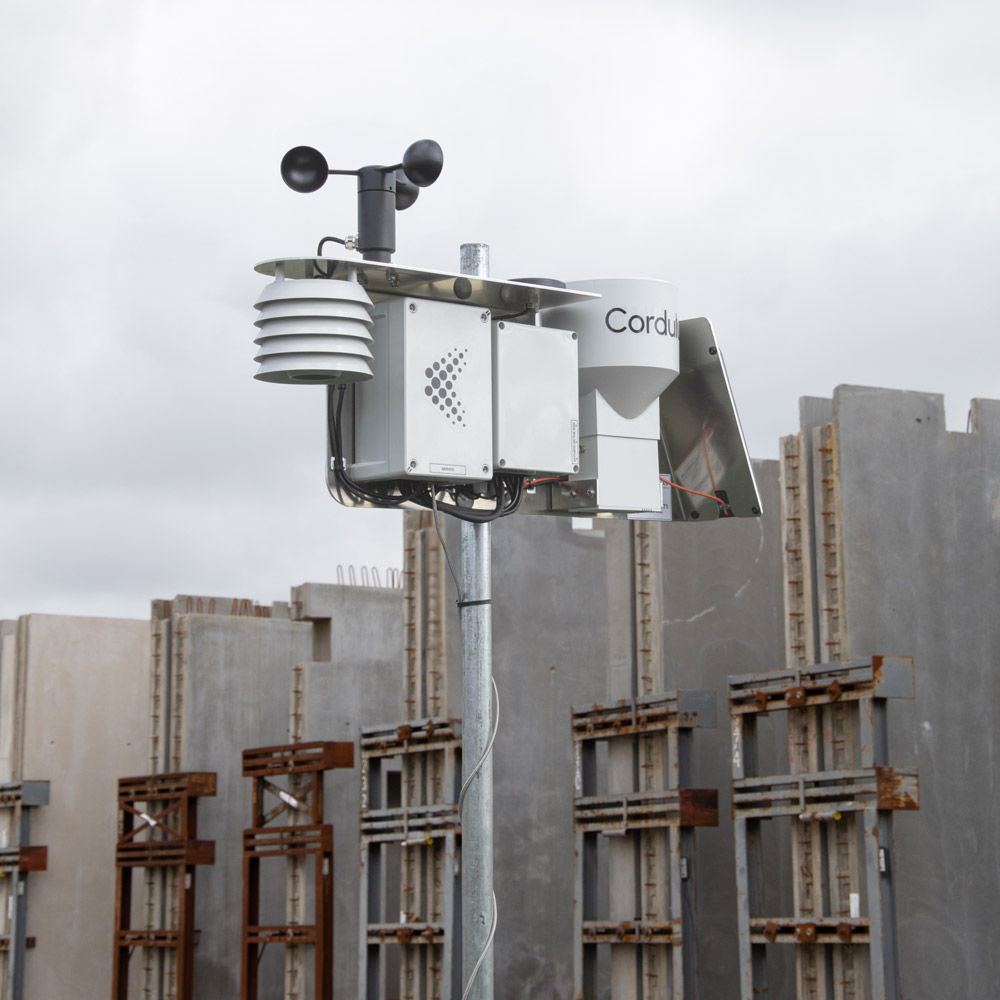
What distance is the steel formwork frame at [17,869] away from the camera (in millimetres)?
24766

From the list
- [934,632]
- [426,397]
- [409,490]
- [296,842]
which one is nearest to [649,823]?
[934,632]

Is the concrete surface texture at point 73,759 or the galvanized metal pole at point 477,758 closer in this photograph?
the galvanized metal pole at point 477,758

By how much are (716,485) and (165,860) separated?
17891 millimetres

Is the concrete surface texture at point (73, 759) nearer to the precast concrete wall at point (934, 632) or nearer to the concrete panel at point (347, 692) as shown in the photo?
the concrete panel at point (347, 692)

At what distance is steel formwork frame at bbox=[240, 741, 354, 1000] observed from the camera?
66.0ft

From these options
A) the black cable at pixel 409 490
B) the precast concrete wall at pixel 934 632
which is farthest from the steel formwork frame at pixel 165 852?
the black cable at pixel 409 490

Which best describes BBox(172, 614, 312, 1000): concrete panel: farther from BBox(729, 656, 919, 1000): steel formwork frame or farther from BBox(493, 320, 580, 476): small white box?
BBox(493, 320, 580, 476): small white box

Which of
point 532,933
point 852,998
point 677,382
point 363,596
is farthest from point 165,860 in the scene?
point 677,382

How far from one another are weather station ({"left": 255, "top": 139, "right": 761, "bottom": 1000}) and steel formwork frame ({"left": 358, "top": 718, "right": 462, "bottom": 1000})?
11647 mm

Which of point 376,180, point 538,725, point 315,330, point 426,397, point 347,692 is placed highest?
point 347,692

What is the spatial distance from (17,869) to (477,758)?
2130 centimetres

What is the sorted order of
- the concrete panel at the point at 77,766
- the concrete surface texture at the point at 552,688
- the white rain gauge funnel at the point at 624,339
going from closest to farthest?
the white rain gauge funnel at the point at 624,339, the concrete surface texture at the point at 552,688, the concrete panel at the point at 77,766

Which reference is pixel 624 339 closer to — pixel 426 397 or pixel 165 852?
pixel 426 397

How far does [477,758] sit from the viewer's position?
547 centimetres
